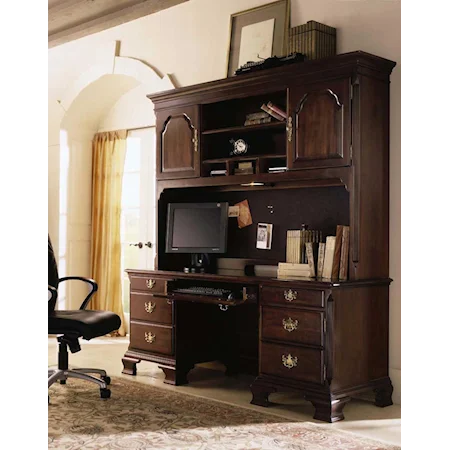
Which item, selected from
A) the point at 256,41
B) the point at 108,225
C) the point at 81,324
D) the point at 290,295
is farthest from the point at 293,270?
the point at 108,225

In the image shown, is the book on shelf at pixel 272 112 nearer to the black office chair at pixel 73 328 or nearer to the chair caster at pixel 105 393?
the black office chair at pixel 73 328

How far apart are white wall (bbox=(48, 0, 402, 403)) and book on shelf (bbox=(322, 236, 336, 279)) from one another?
0.42m

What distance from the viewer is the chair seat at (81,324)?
3824 mm

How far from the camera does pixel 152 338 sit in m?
4.39

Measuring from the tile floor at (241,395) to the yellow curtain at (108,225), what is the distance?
2.39 ft

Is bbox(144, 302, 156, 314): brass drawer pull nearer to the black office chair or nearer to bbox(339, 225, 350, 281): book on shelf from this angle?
the black office chair

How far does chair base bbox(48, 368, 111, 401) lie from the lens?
152 inches

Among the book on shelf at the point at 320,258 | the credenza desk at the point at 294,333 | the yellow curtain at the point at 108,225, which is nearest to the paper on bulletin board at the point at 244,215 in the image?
the credenza desk at the point at 294,333

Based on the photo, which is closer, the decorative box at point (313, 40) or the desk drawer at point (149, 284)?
the decorative box at point (313, 40)

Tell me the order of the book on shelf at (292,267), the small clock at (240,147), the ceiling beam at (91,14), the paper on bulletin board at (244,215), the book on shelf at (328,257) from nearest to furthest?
the book on shelf at (328,257) → the book on shelf at (292,267) → the small clock at (240,147) → the paper on bulletin board at (244,215) → the ceiling beam at (91,14)

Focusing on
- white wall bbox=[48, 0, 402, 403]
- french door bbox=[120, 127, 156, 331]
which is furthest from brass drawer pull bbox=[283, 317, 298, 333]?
french door bbox=[120, 127, 156, 331]

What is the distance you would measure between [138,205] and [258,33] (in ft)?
7.05
